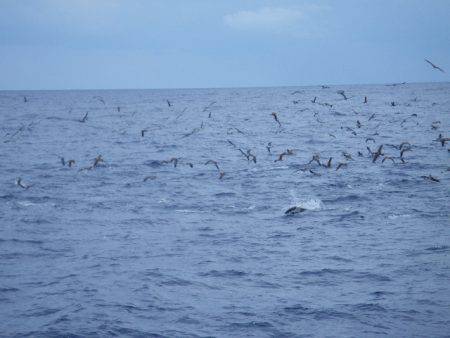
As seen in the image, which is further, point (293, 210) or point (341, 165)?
point (341, 165)

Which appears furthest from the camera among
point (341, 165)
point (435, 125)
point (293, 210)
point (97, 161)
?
point (435, 125)

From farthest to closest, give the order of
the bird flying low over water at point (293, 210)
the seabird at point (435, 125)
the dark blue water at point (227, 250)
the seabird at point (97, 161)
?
1. the seabird at point (435, 125)
2. the seabird at point (97, 161)
3. the bird flying low over water at point (293, 210)
4. the dark blue water at point (227, 250)

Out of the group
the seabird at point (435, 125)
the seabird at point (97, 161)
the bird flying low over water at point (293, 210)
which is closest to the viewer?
the bird flying low over water at point (293, 210)

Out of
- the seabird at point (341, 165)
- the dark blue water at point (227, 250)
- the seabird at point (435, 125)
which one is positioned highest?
the seabird at point (435, 125)

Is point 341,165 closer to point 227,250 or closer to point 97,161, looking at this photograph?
point 97,161

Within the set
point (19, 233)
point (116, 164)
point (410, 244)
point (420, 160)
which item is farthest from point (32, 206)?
point (420, 160)

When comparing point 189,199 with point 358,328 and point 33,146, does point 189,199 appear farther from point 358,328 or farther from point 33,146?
point 33,146

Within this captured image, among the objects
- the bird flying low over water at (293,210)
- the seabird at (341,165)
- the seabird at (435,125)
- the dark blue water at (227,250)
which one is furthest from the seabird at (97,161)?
the seabird at (435,125)

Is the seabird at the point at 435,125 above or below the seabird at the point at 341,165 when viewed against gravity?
above

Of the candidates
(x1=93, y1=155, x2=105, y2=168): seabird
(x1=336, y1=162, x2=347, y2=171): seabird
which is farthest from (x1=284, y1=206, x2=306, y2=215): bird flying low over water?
(x1=93, y1=155, x2=105, y2=168): seabird

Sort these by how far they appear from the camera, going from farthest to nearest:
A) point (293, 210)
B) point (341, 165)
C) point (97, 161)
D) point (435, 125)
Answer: point (435, 125)
point (97, 161)
point (341, 165)
point (293, 210)

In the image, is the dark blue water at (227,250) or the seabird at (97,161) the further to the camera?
the seabird at (97,161)

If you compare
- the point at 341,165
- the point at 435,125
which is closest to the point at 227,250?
the point at 341,165

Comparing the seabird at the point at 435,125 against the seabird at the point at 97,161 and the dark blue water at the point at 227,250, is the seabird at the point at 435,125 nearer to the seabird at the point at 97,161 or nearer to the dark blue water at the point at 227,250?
the dark blue water at the point at 227,250
